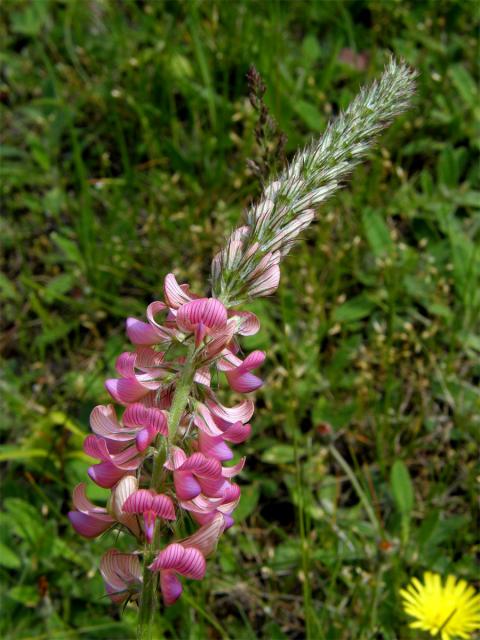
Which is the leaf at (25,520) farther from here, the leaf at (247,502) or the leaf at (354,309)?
the leaf at (354,309)

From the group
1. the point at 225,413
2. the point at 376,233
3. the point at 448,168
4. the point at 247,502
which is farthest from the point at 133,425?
the point at 448,168

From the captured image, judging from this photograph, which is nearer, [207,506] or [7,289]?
[207,506]

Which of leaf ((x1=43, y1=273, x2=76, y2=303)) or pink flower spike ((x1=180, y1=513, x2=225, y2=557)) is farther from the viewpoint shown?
leaf ((x1=43, y1=273, x2=76, y2=303))

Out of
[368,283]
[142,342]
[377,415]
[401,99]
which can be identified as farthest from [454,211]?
[142,342]

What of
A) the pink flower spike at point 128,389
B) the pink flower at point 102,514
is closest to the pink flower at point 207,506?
the pink flower at point 102,514

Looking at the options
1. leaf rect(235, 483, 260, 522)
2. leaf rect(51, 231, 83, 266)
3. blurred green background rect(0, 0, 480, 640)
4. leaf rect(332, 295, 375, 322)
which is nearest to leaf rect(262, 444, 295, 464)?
blurred green background rect(0, 0, 480, 640)

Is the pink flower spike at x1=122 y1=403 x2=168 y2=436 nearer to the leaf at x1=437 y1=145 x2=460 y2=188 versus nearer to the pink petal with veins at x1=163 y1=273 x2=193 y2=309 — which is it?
the pink petal with veins at x1=163 y1=273 x2=193 y2=309

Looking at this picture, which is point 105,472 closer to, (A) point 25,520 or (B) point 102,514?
(B) point 102,514
